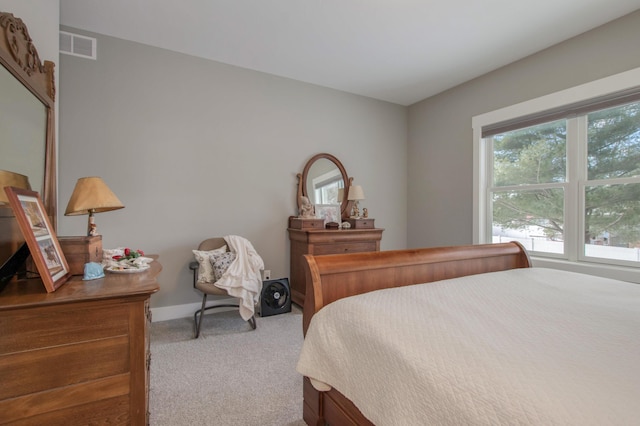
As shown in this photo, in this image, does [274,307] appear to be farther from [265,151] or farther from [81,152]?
[81,152]

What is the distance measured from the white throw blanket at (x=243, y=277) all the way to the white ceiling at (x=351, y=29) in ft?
6.21

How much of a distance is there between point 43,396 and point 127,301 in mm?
354

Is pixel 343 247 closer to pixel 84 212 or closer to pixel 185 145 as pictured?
pixel 185 145

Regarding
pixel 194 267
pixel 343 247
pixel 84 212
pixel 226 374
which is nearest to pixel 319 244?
pixel 343 247

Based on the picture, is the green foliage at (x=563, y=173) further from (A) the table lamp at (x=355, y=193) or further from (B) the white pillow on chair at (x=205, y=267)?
(B) the white pillow on chair at (x=205, y=267)

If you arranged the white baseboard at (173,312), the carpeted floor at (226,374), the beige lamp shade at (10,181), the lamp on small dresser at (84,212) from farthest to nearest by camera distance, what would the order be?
the white baseboard at (173,312), the carpeted floor at (226,374), the lamp on small dresser at (84,212), the beige lamp shade at (10,181)

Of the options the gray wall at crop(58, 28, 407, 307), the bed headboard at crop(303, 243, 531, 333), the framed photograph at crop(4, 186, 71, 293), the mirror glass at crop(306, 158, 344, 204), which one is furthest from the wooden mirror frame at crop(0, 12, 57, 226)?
the mirror glass at crop(306, 158, 344, 204)

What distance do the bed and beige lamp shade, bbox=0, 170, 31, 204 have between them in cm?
124

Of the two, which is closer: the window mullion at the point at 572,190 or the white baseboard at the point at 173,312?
the window mullion at the point at 572,190

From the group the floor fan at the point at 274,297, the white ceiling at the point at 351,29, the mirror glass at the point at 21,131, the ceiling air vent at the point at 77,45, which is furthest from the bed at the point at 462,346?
the ceiling air vent at the point at 77,45

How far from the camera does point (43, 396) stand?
97cm

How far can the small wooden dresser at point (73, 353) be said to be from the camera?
3.06 feet

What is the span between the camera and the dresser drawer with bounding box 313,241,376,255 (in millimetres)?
3262

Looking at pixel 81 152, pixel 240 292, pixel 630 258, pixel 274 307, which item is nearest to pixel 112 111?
pixel 81 152
